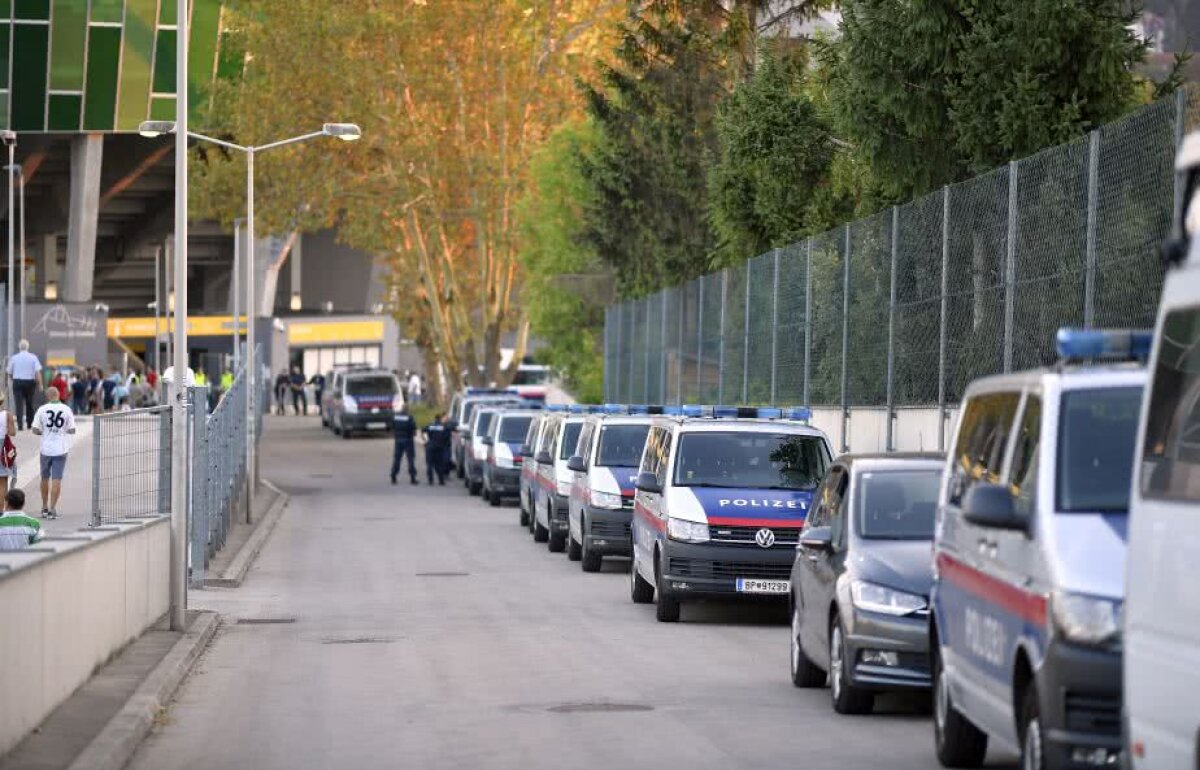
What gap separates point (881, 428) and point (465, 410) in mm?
34602

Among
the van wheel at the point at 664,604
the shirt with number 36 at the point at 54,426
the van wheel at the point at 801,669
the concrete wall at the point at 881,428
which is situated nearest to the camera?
the van wheel at the point at 801,669

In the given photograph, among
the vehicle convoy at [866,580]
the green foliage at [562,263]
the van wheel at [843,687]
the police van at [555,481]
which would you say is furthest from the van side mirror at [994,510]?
the green foliage at [562,263]

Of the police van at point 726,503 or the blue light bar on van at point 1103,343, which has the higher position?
the blue light bar on van at point 1103,343

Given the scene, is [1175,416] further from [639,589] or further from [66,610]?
[639,589]

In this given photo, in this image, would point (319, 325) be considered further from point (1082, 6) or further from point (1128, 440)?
point (1128, 440)

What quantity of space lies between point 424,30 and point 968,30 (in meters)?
46.5

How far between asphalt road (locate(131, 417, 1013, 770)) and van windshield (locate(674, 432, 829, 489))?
135 cm

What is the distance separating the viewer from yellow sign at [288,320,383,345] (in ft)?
414

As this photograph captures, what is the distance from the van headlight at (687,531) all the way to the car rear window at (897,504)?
616 cm

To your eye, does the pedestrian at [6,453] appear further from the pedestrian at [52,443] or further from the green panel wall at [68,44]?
the green panel wall at [68,44]

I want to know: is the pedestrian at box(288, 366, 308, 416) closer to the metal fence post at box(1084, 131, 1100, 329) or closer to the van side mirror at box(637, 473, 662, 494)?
the van side mirror at box(637, 473, 662, 494)

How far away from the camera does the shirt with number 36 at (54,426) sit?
34750 millimetres

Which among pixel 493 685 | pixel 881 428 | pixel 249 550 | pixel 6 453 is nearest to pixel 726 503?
pixel 881 428

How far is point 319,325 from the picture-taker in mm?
127000
